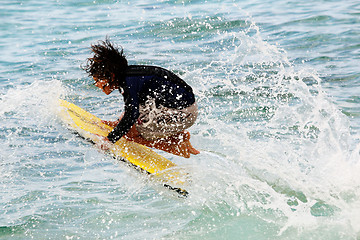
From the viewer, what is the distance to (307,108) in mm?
5668

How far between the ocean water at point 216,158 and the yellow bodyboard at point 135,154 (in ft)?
0.43

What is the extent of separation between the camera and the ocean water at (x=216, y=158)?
442cm

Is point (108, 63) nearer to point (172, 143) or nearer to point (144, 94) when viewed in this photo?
point (144, 94)

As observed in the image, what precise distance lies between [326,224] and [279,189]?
28.5 inches

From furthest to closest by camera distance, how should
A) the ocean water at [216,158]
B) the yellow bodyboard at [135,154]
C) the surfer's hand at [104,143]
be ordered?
the surfer's hand at [104,143] → the yellow bodyboard at [135,154] → the ocean water at [216,158]

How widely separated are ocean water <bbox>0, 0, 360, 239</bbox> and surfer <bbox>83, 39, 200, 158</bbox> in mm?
564

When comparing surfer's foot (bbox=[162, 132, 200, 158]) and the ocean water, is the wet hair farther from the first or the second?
the ocean water

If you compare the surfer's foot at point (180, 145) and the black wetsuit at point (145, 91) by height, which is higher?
the black wetsuit at point (145, 91)

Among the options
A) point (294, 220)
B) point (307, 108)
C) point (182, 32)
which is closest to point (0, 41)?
point (182, 32)

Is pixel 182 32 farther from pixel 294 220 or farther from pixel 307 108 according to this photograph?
pixel 294 220

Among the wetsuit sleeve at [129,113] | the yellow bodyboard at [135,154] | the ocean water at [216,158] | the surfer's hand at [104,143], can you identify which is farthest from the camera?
the surfer's hand at [104,143]

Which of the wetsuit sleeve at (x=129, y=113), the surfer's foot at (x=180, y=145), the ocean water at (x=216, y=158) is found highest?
the wetsuit sleeve at (x=129, y=113)

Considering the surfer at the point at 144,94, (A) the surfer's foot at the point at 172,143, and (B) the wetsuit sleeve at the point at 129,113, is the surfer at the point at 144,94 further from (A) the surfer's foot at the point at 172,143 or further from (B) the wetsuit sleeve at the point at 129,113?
(A) the surfer's foot at the point at 172,143

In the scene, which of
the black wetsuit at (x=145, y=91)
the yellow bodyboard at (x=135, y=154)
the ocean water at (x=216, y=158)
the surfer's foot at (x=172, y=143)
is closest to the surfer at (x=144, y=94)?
the black wetsuit at (x=145, y=91)
